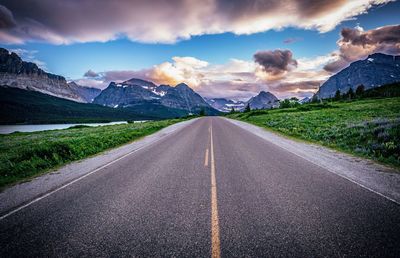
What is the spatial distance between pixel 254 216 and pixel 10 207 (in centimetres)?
614

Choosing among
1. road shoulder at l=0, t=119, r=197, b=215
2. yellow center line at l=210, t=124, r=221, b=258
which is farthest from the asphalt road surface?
road shoulder at l=0, t=119, r=197, b=215

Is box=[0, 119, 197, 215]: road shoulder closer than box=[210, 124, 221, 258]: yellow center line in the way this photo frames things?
No

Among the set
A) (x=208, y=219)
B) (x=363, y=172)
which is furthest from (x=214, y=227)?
(x=363, y=172)

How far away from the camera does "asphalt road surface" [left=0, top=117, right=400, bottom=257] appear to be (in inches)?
137

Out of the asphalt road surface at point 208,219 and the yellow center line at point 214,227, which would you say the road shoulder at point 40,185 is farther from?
the yellow center line at point 214,227

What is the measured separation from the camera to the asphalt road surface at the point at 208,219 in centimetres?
349

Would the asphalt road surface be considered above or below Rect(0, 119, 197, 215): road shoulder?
above

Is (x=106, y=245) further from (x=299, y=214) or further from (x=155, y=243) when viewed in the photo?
(x=299, y=214)

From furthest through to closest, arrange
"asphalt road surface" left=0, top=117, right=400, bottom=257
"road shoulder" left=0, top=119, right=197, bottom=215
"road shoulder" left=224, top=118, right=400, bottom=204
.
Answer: "road shoulder" left=224, top=118, right=400, bottom=204 → "road shoulder" left=0, top=119, right=197, bottom=215 → "asphalt road surface" left=0, top=117, right=400, bottom=257

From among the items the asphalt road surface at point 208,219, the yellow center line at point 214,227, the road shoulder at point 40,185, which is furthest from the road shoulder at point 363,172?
the road shoulder at point 40,185

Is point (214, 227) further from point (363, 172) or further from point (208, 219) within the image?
point (363, 172)

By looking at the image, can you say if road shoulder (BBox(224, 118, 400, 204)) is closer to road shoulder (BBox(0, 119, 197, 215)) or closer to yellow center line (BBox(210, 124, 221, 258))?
yellow center line (BBox(210, 124, 221, 258))

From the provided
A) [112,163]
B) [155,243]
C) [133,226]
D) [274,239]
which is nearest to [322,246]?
[274,239]

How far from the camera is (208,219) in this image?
439cm
